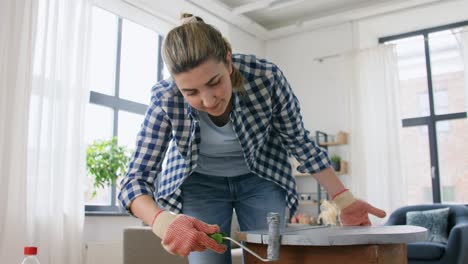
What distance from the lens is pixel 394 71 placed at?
4.86m

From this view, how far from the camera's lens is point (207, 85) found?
44.1 inches

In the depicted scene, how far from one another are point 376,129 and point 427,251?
5.26 ft

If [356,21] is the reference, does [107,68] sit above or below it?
below

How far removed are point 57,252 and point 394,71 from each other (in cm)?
362

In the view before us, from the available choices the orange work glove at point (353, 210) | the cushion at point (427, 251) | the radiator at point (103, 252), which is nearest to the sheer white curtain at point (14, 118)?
the radiator at point (103, 252)

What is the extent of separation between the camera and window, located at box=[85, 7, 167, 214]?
3.84m

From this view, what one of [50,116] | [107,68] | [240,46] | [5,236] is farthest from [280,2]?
[5,236]

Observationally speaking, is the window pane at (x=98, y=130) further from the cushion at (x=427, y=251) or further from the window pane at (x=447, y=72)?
the window pane at (x=447, y=72)

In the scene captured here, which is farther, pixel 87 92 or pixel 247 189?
pixel 87 92

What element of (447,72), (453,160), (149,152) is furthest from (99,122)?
(447,72)

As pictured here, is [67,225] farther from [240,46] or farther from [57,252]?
[240,46]

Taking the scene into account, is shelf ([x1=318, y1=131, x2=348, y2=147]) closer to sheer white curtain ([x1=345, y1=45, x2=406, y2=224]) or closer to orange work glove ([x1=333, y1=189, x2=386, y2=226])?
sheer white curtain ([x1=345, y1=45, x2=406, y2=224])

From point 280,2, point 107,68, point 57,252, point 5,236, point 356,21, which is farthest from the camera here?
point 356,21

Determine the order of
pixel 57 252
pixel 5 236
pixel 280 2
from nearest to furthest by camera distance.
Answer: pixel 5 236, pixel 57 252, pixel 280 2
